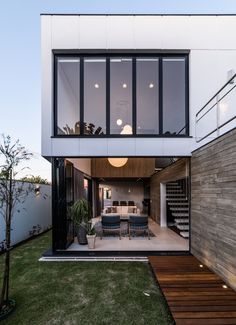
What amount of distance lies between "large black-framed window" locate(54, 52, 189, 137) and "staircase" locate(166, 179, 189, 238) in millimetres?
3726

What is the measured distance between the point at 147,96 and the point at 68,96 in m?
2.28

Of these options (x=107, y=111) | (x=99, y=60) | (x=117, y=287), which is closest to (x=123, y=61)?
(x=99, y=60)

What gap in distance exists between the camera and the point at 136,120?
19.4ft

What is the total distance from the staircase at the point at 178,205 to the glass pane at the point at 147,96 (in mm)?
3950

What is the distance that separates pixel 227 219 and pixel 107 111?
3.94 m

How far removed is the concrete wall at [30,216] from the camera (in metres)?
7.02

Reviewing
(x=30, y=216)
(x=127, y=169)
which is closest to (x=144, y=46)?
(x=30, y=216)

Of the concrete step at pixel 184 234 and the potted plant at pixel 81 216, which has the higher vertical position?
the potted plant at pixel 81 216

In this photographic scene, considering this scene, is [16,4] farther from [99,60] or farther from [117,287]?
[117,287]

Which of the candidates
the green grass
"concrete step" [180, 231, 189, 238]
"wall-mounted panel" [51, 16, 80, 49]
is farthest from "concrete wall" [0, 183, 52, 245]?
"concrete step" [180, 231, 189, 238]

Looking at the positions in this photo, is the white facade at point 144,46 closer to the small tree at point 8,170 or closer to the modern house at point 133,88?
the modern house at point 133,88

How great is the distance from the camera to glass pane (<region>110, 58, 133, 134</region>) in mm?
5953

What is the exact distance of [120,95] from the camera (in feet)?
19.6

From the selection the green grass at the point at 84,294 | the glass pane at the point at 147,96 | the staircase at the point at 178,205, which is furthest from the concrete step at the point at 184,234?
the glass pane at the point at 147,96
